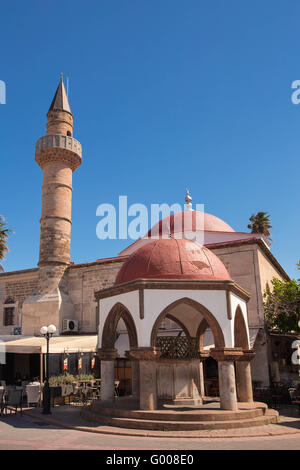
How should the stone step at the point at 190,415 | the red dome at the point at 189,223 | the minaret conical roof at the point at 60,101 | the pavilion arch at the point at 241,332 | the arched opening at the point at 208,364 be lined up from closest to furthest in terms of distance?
the stone step at the point at 190,415, the pavilion arch at the point at 241,332, the arched opening at the point at 208,364, the red dome at the point at 189,223, the minaret conical roof at the point at 60,101

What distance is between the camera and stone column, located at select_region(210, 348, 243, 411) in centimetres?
953

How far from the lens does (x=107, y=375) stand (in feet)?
37.6

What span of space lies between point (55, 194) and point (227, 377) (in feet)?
48.8

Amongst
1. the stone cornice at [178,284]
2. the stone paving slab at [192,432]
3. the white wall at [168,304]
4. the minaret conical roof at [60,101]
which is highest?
the minaret conical roof at [60,101]

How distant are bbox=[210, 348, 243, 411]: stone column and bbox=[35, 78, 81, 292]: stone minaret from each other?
1323 centimetres

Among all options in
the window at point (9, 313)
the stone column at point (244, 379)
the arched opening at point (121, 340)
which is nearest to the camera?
the stone column at point (244, 379)

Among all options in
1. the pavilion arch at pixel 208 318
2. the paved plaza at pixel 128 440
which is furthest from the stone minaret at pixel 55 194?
the pavilion arch at pixel 208 318

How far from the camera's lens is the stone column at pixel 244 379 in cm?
1125

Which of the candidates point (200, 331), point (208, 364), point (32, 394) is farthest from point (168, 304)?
point (208, 364)

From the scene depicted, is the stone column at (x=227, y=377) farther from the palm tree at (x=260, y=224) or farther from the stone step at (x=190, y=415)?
the palm tree at (x=260, y=224)

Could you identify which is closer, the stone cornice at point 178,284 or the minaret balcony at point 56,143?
the stone cornice at point 178,284

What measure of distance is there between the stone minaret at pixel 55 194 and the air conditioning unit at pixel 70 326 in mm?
2057
